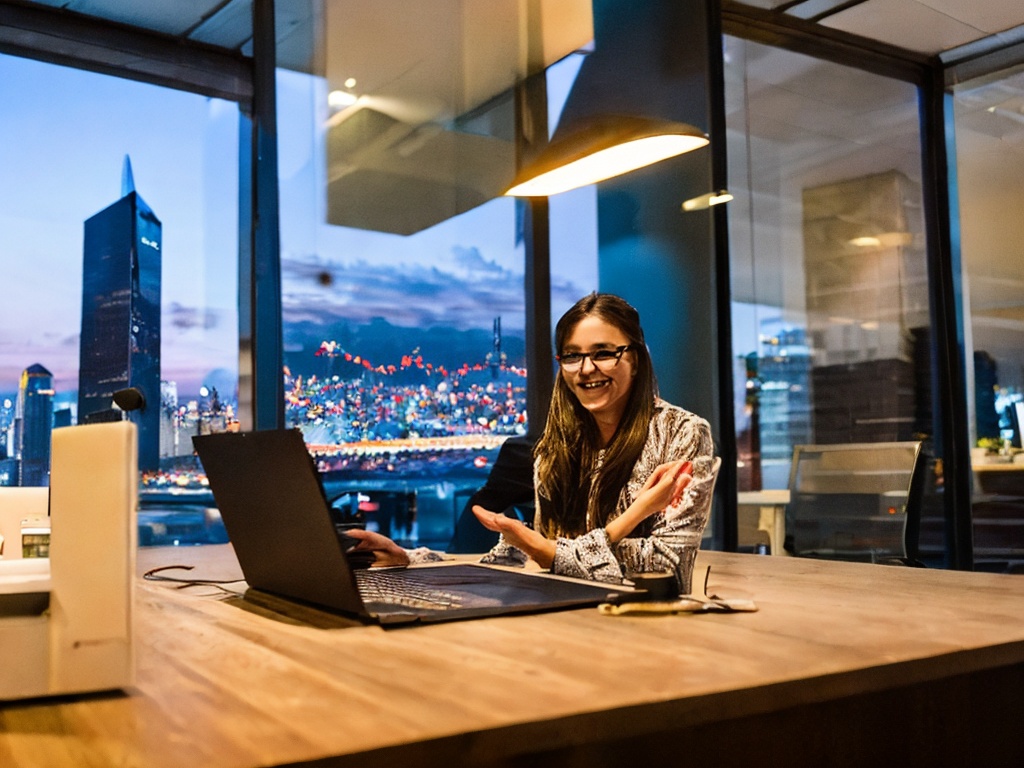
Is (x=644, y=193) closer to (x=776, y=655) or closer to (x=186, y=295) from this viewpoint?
(x=186, y=295)

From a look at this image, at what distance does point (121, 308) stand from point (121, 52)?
→ 118 centimetres

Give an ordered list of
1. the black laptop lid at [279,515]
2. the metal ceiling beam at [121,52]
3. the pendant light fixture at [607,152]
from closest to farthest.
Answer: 1. the black laptop lid at [279,515]
2. the pendant light fixture at [607,152]
3. the metal ceiling beam at [121,52]

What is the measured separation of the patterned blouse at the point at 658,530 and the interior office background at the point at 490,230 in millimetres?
2420

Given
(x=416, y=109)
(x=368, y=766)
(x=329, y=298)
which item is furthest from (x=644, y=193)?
(x=368, y=766)

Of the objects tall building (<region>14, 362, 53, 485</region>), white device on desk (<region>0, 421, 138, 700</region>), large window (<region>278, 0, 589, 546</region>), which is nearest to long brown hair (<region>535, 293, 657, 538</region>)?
white device on desk (<region>0, 421, 138, 700</region>)

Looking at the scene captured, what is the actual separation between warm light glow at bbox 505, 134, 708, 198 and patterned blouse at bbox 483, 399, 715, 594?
1798 millimetres

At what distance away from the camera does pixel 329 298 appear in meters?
4.57

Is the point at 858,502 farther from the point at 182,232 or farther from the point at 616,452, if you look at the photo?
the point at 182,232

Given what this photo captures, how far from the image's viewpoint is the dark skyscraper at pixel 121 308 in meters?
4.55

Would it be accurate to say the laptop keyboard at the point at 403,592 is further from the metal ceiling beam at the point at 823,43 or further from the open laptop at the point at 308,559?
the metal ceiling beam at the point at 823,43

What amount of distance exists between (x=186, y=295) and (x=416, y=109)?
1.43 m

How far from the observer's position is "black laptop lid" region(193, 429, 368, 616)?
4.23 ft

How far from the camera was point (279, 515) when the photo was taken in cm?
142

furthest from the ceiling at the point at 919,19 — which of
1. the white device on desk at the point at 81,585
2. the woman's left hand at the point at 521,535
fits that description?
the white device on desk at the point at 81,585
